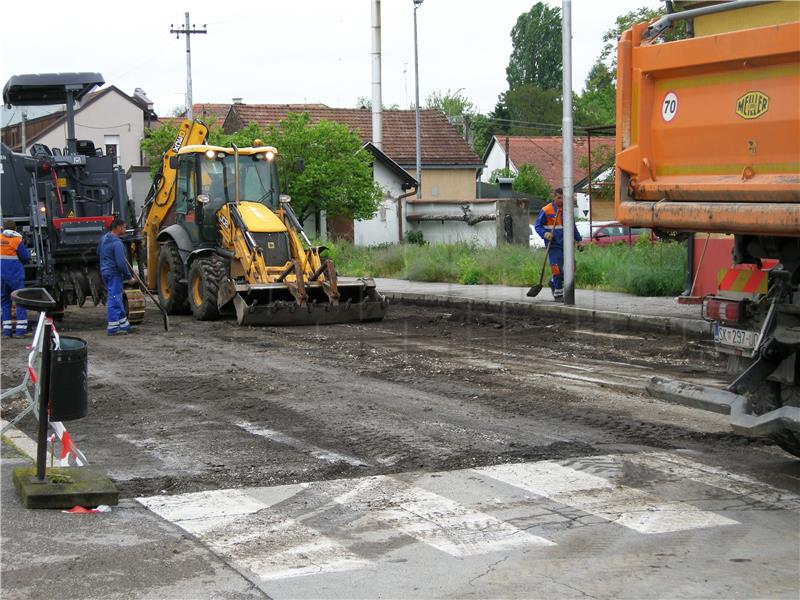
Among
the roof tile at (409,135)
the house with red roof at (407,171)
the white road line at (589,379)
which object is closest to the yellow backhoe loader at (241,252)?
the white road line at (589,379)

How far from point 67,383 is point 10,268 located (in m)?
9.92

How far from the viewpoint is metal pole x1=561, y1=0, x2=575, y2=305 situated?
60.9 feet

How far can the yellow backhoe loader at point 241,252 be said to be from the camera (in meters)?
17.6

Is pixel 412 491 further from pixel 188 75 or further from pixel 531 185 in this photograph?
pixel 531 185

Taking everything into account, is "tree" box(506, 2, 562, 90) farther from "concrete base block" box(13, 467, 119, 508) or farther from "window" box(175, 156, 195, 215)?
"concrete base block" box(13, 467, 119, 508)

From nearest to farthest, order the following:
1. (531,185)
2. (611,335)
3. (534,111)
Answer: (611,335) < (531,185) < (534,111)

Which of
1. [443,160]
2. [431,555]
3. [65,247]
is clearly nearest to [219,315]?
[65,247]

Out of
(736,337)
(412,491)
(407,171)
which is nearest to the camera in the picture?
(412,491)

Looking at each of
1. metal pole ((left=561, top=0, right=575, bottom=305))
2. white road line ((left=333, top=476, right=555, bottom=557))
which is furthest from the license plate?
metal pole ((left=561, top=0, right=575, bottom=305))

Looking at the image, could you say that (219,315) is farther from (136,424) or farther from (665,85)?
(665,85)

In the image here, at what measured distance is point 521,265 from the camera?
24.6 m

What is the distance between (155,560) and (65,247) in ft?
41.7

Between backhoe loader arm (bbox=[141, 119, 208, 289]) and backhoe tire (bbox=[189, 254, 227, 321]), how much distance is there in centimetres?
204

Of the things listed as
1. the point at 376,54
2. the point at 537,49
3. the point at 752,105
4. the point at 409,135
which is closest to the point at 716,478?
the point at 752,105
